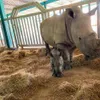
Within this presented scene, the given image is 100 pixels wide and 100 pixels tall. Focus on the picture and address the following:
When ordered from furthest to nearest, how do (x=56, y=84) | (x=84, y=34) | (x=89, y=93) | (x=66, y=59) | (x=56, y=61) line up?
1. (x=66, y=59)
2. (x=56, y=61)
3. (x=56, y=84)
4. (x=84, y=34)
5. (x=89, y=93)

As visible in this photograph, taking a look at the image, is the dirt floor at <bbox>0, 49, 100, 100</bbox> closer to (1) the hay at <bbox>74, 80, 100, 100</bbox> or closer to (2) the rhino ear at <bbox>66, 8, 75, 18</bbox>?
(1) the hay at <bbox>74, 80, 100, 100</bbox>

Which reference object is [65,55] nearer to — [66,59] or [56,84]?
[66,59]

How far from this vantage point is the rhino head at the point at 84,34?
2.09 meters

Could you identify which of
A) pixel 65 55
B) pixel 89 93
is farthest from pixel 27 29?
pixel 89 93

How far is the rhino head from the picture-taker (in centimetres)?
209

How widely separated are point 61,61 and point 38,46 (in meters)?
2.49

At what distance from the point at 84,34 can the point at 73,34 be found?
0.64 ft

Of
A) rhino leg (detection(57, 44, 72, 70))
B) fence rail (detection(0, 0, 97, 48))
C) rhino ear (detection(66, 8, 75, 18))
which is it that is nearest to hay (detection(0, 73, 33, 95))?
A: rhino leg (detection(57, 44, 72, 70))

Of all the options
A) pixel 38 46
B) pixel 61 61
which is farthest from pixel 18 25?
pixel 61 61

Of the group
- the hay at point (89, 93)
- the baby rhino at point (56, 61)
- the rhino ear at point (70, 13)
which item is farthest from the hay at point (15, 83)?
the rhino ear at point (70, 13)

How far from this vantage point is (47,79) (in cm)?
246

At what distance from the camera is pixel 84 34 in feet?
6.93

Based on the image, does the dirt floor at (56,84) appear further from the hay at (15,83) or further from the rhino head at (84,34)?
the rhino head at (84,34)

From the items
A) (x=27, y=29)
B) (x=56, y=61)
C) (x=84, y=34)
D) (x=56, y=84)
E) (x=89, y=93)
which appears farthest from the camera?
(x=27, y=29)
